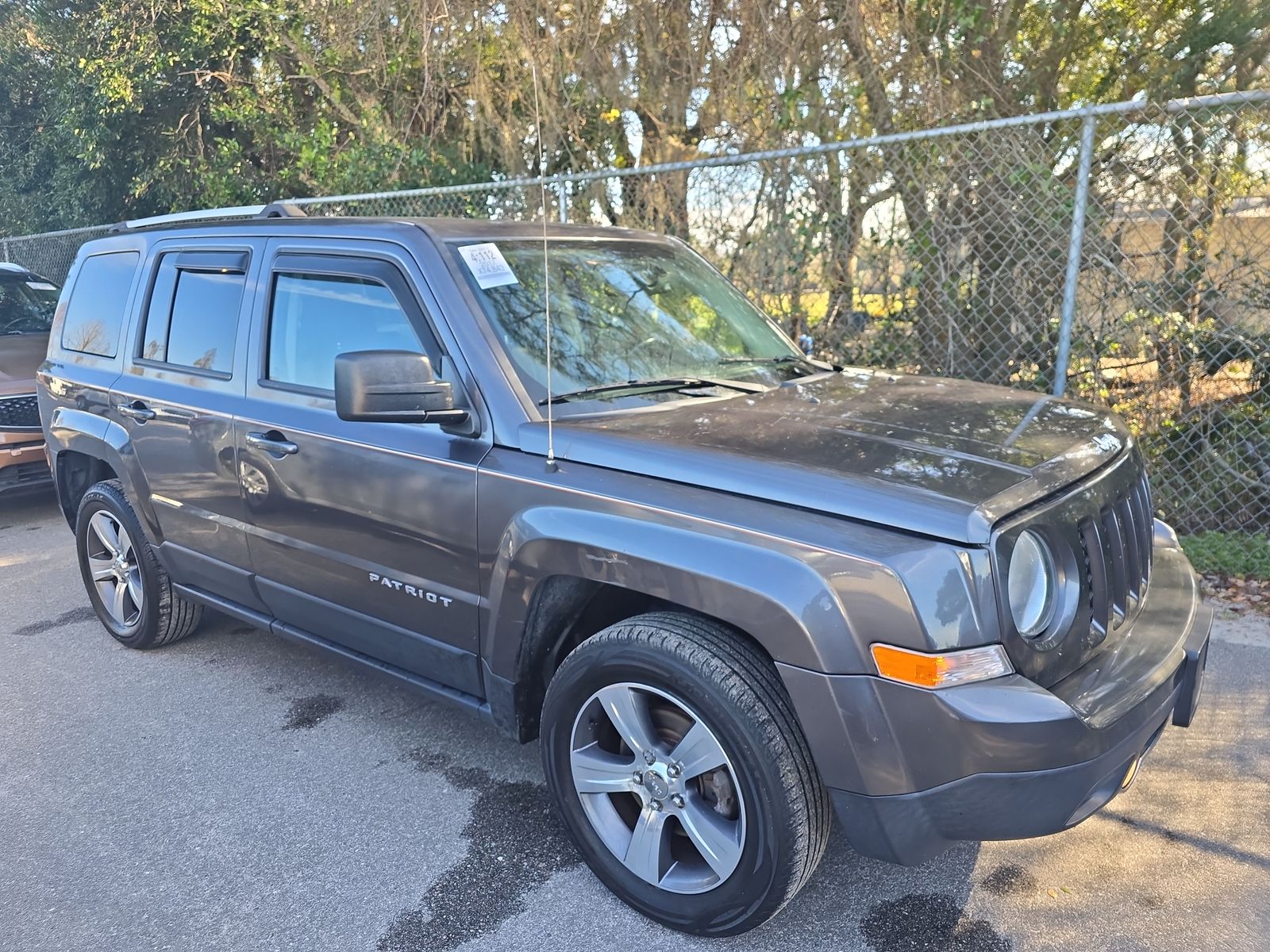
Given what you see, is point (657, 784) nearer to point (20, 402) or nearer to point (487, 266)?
point (487, 266)

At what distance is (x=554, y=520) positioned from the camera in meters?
2.61

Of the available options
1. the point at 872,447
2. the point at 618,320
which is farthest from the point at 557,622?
the point at 618,320

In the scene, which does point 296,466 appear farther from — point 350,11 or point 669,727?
point 350,11

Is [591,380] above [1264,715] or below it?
above

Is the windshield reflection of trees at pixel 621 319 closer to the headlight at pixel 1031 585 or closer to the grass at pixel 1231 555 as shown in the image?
the headlight at pixel 1031 585

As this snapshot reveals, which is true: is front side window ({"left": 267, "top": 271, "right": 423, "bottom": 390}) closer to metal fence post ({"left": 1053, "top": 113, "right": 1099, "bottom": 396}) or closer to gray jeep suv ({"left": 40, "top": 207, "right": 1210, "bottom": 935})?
gray jeep suv ({"left": 40, "top": 207, "right": 1210, "bottom": 935})

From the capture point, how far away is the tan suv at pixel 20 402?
6.69m

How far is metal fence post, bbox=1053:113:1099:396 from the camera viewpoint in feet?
15.7

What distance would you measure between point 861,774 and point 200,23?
11.8 meters

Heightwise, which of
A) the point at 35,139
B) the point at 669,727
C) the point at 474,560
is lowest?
the point at 669,727

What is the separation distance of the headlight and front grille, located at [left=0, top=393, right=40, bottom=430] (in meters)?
6.76

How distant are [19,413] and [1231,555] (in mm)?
7713

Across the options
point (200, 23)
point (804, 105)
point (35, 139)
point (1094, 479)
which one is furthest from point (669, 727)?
point (35, 139)

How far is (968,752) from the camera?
2.08 m
